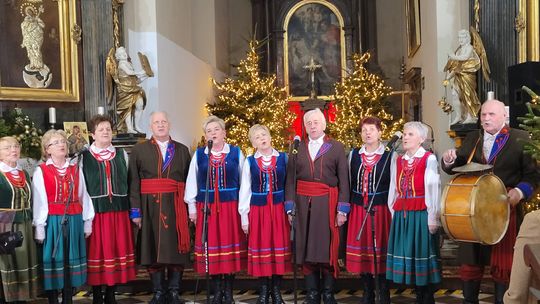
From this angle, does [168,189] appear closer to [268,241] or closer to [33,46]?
[268,241]

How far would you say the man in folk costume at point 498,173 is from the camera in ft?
16.3

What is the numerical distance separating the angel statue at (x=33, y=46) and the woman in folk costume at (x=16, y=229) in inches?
132

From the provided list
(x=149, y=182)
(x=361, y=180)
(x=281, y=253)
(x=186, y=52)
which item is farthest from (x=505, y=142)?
(x=186, y=52)

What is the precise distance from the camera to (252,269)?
5.62 metres

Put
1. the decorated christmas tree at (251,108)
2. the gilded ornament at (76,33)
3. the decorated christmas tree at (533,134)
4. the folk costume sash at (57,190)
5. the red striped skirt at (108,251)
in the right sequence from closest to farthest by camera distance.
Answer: the decorated christmas tree at (533,134), the folk costume sash at (57,190), the red striped skirt at (108,251), the gilded ornament at (76,33), the decorated christmas tree at (251,108)

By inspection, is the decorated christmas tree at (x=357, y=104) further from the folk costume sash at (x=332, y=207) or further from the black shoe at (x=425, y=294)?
the black shoe at (x=425, y=294)

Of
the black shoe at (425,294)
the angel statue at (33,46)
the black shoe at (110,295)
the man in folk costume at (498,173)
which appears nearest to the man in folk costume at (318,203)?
the black shoe at (425,294)

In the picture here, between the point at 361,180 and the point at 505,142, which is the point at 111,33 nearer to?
the point at 361,180

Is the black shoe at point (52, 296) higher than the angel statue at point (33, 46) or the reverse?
the reverse

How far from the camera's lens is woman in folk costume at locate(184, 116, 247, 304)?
5.66 m

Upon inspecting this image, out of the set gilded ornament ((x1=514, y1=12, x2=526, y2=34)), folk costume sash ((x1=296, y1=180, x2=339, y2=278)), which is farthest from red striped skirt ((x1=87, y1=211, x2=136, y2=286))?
gilded ornament ((x1=514, y1=12, x2=526, y2=34))

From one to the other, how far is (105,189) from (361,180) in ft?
7.41

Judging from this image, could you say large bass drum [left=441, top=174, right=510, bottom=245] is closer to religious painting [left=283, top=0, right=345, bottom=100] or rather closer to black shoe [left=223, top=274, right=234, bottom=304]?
black shoe [left=223, top=274, right=234, bottom=304]

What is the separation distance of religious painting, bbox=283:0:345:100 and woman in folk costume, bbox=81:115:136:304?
10.3m
